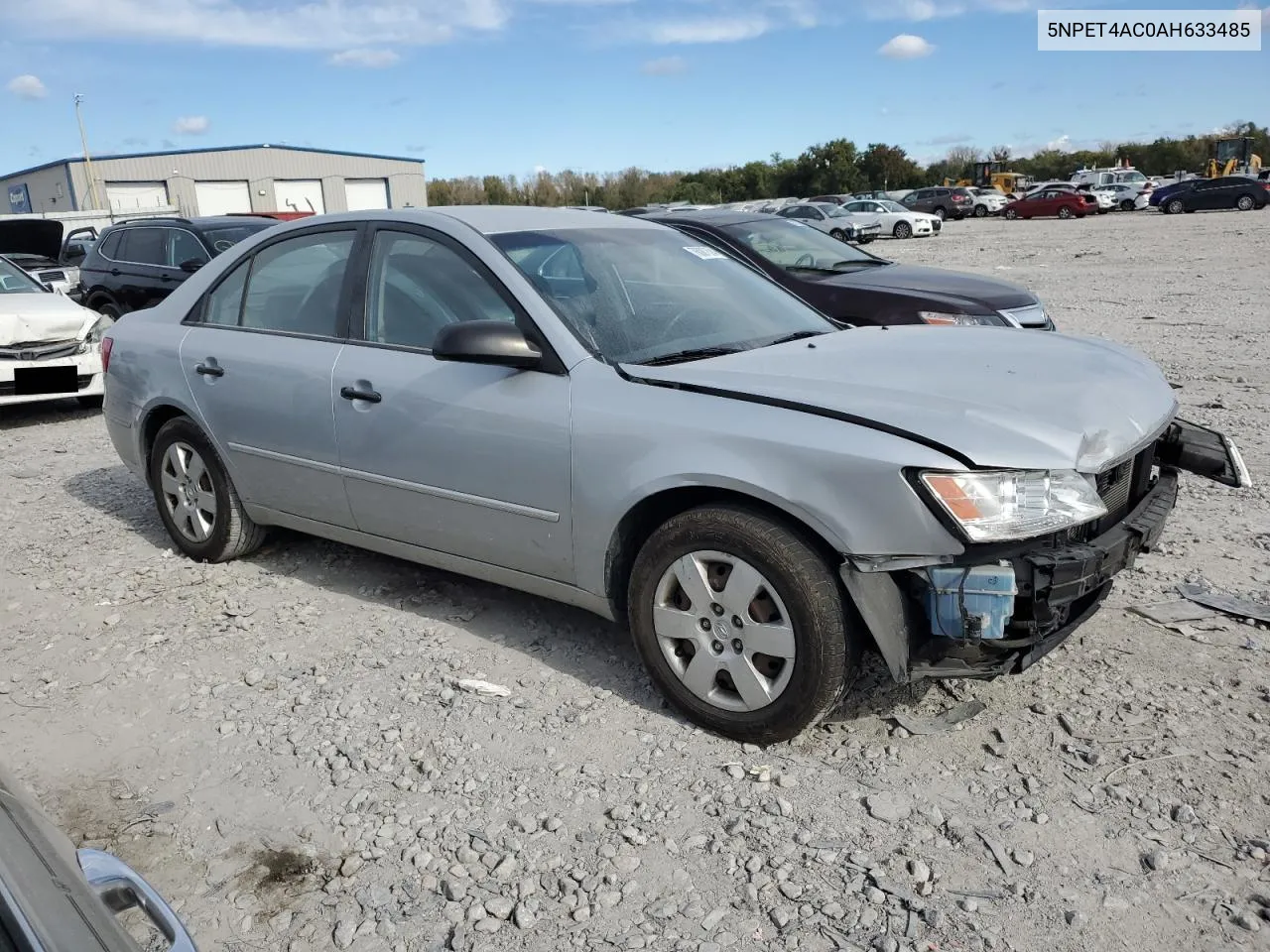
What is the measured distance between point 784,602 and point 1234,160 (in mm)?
59316

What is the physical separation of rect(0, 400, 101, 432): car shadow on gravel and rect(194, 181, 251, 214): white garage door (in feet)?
150

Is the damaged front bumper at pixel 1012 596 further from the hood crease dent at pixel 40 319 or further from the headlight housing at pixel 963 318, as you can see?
the hood crease dent at pixel 40 319

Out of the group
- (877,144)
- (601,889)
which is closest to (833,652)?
(601,889)

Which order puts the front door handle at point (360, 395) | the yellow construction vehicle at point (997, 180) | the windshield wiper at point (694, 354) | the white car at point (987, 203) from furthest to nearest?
the yellow construction vehicle at point (997, 180)
the white car at point (987, 203)
the front door handle at point (360, 395)
the windshield wiper at point (694, 354)

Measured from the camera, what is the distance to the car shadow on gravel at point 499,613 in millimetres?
3641

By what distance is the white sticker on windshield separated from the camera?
176 inches

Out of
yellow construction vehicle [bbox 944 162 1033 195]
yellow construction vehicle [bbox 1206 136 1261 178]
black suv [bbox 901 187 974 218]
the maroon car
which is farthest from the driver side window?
yellow construction vehicle [bbox 944 162 1033 195]

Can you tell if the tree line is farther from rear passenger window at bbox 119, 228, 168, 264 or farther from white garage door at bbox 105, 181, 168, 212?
rear passenger window at bbox 119, 228, 168, 264

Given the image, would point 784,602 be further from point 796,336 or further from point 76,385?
point 76,385

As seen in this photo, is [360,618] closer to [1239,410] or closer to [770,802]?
[770,802]

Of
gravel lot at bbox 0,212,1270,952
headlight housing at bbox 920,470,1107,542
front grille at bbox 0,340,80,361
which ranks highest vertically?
front grille at bbox 0,340,80,361

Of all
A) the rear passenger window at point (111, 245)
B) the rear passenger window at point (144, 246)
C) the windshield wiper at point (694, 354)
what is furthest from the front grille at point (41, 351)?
the windshield wiper at point (694, 354)

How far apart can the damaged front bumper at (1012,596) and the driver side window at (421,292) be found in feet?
5.51

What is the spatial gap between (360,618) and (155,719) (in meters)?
0.96
